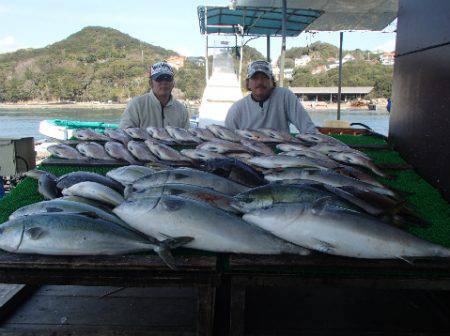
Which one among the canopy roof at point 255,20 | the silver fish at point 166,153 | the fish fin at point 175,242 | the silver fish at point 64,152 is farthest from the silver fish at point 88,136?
the canopy roof at point 255,20

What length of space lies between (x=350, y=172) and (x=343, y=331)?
4.18 ft

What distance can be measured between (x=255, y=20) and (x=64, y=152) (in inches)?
395

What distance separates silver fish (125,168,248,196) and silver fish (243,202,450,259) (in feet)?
2.16

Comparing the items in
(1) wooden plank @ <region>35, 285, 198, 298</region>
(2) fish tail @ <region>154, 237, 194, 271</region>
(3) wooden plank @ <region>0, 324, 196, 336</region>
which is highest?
(2) fish tail @ <region>154, 237, 194, 271</region>

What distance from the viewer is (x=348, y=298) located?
9.45 ft

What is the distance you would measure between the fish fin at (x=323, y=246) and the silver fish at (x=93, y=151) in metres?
2.50

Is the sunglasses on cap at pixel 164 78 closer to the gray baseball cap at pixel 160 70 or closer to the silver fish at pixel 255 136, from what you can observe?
the gray baseball cap at pixel 160 70

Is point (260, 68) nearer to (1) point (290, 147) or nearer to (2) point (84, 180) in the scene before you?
(1) point (290, 147)

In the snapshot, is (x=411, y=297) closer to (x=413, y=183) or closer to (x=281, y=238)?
(x=413, y=183)

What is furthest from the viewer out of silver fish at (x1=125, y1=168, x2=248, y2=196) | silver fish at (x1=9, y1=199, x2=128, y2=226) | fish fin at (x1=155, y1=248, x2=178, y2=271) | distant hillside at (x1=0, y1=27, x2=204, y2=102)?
distant hillside at (x1=0, y1=27, x2=204, y2=102)

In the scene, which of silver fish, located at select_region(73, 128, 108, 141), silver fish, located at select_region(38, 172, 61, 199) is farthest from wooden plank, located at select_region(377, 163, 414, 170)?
silver fish, located at select_region(73, 128, 108, 141)

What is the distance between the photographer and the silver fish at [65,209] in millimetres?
2104

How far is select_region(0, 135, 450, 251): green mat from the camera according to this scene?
218 cm

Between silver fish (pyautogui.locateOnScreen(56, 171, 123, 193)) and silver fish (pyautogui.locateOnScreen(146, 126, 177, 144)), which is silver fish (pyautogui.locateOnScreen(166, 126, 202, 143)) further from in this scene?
silver fish (pyautogui.locateOnScreen(56, 171, 123, 193))
